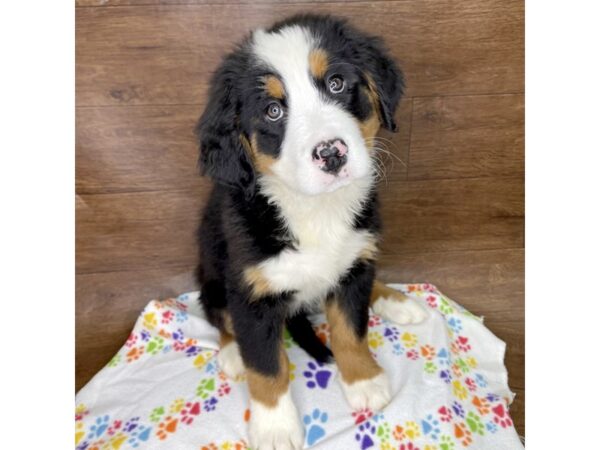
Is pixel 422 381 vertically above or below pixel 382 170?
below

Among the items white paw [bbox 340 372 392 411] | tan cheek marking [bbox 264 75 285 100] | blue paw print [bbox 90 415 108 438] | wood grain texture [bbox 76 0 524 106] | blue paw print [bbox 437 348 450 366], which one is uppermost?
wood grain texture [bbox 76 0 524 106]

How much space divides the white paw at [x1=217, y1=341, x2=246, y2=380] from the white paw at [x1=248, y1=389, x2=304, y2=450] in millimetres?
228

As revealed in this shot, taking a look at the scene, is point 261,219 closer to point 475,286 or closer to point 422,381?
point 422,381

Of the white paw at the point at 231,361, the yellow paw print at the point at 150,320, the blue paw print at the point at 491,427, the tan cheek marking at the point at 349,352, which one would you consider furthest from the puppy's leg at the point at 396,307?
the yellow paw print at the point at 150,320

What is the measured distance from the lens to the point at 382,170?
2.11m

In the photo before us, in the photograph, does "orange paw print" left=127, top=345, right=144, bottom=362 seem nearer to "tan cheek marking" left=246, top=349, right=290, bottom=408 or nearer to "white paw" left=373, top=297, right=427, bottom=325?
"tan cheek marking" left=246, top=349, right=290, bottom=408

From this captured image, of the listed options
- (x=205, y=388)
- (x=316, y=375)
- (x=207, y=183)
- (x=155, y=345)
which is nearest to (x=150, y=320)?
(x=155, y=345)

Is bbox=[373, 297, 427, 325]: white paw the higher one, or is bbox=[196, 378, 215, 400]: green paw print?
bbox=[373, 297, 427, 325]: white paw

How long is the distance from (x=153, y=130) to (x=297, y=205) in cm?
85

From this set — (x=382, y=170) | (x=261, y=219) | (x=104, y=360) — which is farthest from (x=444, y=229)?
(x=104, y=360)

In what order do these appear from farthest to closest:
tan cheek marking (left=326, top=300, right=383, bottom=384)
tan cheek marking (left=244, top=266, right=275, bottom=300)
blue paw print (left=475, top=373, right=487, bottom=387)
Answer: blue paw print (left=475, top=373, right=487, bottom=387)
tan cheek marking (left=326, top=300, right=383, bottom=384)
tan cheek marking (left=244, top=266, right=275, bottom=300)

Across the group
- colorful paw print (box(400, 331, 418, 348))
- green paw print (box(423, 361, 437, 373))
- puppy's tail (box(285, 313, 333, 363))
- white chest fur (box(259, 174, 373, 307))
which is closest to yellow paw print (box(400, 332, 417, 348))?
colorful paw print (box(400, 331, 418, 348))

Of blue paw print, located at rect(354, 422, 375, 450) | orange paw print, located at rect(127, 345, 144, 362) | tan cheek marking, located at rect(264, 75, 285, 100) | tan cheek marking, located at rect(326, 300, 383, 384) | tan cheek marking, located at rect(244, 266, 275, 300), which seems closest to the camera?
tan cheek marking, located at rect(264, 75, 285, 100)

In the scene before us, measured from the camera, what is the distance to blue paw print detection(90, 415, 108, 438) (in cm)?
183
